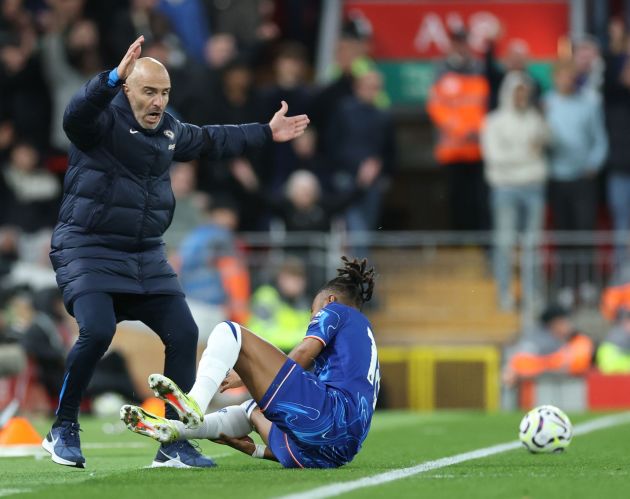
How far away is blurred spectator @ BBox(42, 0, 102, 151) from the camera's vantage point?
58.5 ft

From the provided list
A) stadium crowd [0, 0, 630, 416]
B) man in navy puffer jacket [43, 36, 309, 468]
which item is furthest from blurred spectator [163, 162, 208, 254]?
man in navy puffer jacket [43, 36, 309, 468]

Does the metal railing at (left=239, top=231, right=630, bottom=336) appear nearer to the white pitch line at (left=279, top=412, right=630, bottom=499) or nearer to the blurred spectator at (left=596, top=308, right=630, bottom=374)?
the blurred spectator at (left=596, top=308, right=630, bottom=374)

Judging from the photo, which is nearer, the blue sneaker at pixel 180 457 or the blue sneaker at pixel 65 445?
the blue sneaker at pixel 65 445

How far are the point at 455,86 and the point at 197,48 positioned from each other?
3130 millimetres

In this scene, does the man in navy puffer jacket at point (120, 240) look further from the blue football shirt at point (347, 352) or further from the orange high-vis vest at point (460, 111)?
the orange high-vis vest at point (460, 111)

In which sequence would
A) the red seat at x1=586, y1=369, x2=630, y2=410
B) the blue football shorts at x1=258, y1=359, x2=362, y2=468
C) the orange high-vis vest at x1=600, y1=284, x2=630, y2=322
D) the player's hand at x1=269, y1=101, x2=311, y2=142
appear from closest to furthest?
the blue football shorts at x1=258, y1=359, x2=362, y2=468
the player's hand at x1=269, y1=101, x2=311, y2=142
the red seat at x1=586, y1=369, x2=630, y2=410
the orange high-vis vest at x1=600, y1=284, x2=630, y2=322

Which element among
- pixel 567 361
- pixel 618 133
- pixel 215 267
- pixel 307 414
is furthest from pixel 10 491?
pixel 618 133

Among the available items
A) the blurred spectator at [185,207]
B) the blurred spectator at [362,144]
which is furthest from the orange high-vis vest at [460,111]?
the blurred spectator at [185,207]

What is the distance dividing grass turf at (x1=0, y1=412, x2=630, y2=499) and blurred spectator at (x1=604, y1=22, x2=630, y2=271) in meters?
6.17

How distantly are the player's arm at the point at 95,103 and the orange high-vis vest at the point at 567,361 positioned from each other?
9.31 meters

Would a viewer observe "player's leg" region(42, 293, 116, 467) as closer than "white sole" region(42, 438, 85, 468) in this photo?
Yes

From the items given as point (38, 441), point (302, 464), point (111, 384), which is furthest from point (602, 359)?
point (302, 464)

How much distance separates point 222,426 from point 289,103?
939 cm

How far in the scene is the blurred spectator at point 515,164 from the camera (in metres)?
17.5
